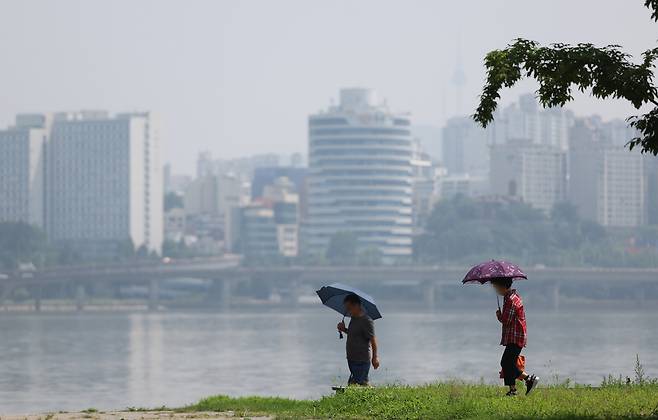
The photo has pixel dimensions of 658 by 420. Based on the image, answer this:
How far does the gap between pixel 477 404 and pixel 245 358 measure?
68.5 metres

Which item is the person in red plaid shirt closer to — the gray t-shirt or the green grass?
the green grass

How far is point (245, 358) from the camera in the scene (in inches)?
3698

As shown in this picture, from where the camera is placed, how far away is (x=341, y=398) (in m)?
27.4

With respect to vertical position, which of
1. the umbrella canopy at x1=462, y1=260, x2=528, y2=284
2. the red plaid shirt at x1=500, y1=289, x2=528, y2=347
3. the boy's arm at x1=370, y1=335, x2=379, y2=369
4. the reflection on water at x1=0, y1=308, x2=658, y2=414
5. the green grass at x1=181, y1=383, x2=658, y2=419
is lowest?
the reflection on water at x1=0, y1=308, x2=658, y2=414

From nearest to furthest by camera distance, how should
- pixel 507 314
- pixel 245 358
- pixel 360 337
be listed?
1. pixel 507 314
2. pixel 360 337
3. pixel 245 358

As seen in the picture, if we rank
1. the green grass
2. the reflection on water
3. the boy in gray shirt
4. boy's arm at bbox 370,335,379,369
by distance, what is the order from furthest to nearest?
the reflection on water, the boy in gray shirt, boy's arm at bbox 370,335,379,369, the green grass

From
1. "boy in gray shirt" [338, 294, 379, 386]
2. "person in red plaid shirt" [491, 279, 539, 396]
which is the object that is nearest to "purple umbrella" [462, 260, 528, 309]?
"person in red plaid shirt" [491, 279, 539, 396]

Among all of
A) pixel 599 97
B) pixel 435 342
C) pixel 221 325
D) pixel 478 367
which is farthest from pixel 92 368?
pixel 221 325

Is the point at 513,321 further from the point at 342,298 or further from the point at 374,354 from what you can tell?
the point at 342,298

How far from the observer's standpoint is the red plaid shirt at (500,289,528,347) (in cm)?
2706

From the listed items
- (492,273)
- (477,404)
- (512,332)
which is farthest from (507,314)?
(477,404)

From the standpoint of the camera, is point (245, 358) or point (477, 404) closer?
point (477, 404)

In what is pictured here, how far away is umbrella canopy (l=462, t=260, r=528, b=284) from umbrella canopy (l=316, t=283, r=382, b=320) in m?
2.16

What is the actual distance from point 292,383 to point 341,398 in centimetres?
4145
